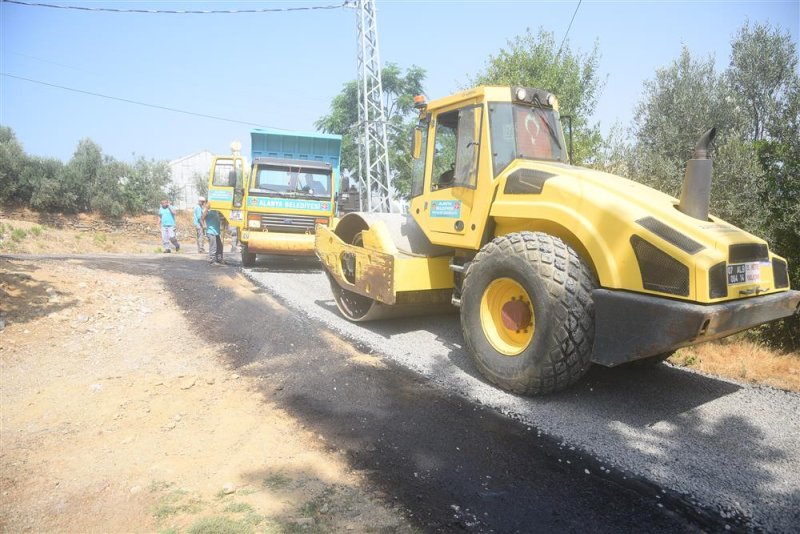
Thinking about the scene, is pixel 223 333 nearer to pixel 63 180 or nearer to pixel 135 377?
pixel 135 377

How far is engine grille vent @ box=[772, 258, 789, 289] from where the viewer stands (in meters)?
3.68

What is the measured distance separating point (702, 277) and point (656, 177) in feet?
25.3

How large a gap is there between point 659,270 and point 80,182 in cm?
2776

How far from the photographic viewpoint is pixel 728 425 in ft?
11.3

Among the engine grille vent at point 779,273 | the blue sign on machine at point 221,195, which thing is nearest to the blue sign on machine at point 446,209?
the engine grille vent at point 779,273

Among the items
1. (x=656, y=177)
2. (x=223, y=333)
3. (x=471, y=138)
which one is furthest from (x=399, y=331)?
(x=656, y=177)

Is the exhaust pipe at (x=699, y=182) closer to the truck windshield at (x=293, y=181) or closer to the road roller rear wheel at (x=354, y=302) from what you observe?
the road roller rear wheel at (x=354, y=302)

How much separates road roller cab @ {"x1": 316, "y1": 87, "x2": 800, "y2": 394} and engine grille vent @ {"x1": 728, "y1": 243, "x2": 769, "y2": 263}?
0.02 m

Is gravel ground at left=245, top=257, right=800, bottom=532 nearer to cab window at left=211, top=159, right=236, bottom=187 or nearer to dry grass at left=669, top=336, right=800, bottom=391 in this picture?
dry grass at left=669, top=336, right=800, bottom=391

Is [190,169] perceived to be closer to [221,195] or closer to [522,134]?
[221,195]

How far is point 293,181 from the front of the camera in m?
10.6

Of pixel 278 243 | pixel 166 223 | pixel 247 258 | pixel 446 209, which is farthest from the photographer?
pixel 166 223

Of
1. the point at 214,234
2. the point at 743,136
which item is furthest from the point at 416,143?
the point at 743,136

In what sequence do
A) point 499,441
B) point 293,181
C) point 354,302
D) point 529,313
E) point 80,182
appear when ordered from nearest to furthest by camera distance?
point 499,441 < point 529,313 < point 354,302 < point 293,181 < point 80,182
